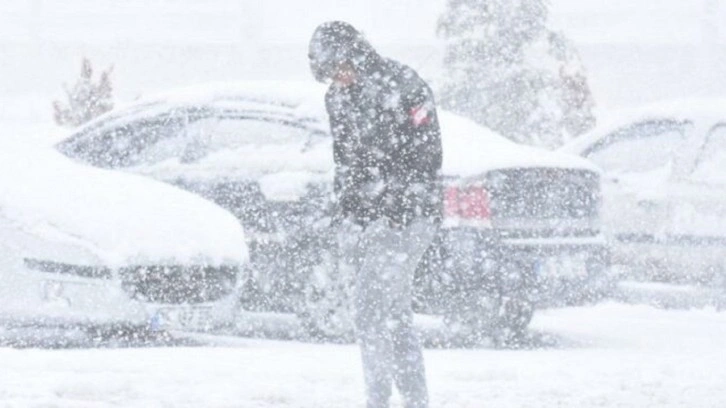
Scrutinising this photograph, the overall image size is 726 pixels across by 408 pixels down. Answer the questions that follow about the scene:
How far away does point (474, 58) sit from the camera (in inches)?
861

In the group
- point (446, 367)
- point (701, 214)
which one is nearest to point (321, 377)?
point (446, 367)

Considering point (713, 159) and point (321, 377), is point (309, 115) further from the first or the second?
point (713, 159)

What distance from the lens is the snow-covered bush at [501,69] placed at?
2189 cm

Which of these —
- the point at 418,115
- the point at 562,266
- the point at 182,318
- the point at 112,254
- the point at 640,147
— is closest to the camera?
the point at 418,115

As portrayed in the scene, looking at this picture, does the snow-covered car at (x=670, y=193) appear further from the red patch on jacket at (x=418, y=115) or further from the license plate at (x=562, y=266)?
the red patch on jacket at (x=418, y=115)

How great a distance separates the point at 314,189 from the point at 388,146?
3422mm

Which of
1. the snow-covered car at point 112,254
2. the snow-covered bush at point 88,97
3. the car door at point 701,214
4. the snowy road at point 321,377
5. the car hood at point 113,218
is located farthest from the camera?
the snow-covered bush at point 88,97

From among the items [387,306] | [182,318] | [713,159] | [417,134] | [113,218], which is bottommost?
[182,318]

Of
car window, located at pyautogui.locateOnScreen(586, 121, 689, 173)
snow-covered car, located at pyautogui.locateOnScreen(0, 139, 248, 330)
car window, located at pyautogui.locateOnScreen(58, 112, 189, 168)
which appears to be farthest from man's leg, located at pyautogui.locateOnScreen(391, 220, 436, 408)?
car window, located at pyautogui.locateOnScreen(586, 121, 689, 173)

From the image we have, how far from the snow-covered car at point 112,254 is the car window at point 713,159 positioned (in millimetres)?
3897

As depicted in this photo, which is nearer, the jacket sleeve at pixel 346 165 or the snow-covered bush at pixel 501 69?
the jacket sleeve at pixel 346 165

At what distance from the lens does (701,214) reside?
1133 cm

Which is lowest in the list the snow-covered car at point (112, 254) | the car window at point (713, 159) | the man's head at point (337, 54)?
the snow-covered car at point (112, 254)

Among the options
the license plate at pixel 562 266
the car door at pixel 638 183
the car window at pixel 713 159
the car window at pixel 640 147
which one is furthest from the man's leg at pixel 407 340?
the car window at pixel 640 147
